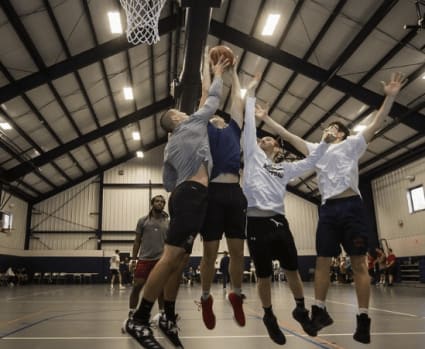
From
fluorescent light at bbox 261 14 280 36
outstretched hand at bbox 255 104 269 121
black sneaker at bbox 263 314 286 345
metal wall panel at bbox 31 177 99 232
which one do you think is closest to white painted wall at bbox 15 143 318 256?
metal wall panel at bbox 31 177 99 232

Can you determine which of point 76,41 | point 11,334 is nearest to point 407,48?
point 76,41

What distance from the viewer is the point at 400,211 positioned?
19.4 meters

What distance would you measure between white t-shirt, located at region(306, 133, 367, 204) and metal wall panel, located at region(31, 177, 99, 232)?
73.3 ft

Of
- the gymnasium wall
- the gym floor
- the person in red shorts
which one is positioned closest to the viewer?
the gym floor

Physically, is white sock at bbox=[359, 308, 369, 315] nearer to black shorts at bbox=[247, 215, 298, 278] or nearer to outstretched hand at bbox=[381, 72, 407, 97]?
black shorts at bbox=[247, 215, 298, 278]

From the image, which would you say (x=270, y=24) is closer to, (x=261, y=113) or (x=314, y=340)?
(x=261, y=113)

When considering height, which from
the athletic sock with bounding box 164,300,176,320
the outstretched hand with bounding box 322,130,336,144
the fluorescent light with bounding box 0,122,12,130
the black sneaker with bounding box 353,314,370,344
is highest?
the fluorescent light with bounding box 0,122,12,130

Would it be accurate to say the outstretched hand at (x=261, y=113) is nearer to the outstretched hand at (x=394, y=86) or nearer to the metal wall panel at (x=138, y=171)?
the outstretched hand at (x=394, y=86)

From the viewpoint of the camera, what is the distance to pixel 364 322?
3.19 meters

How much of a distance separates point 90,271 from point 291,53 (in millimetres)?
16953

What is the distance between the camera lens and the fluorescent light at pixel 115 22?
1188 cm

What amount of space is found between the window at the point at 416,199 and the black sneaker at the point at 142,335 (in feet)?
58.5

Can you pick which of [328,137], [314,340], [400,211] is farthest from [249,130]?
[400,211]

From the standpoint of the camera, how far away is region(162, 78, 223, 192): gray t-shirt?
2.89 meters
